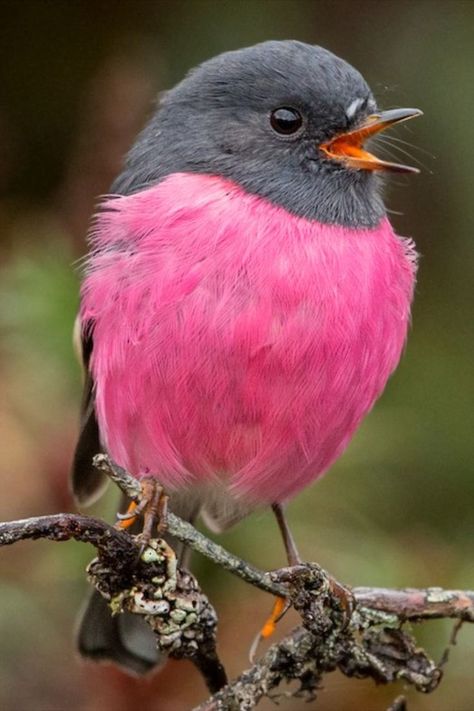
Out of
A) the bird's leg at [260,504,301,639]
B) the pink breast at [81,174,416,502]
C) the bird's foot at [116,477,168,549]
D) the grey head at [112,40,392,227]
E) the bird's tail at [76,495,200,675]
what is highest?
the grey head at [112,40,392,227]

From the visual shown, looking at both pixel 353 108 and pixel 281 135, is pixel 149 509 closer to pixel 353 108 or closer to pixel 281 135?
pixel 281 135

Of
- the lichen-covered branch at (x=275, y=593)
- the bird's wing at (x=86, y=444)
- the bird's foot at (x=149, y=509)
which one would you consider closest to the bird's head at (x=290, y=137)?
the bird's wing at (x=86, y=444)

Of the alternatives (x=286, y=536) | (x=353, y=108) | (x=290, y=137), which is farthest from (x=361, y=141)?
(x=286, y=536)

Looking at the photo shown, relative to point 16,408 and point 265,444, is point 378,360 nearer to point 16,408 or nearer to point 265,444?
point 265,444

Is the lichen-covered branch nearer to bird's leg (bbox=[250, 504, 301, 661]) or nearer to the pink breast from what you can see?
bird's leg (bbox=[250, 504, 301, 661])

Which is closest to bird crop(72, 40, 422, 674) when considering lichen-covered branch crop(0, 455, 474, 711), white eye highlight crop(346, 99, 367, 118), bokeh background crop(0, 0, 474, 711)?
white eye highlight crop(346, 99, 367, 118)

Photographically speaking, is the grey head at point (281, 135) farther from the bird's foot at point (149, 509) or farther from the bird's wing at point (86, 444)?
the bird's foot at point (149, 509)
